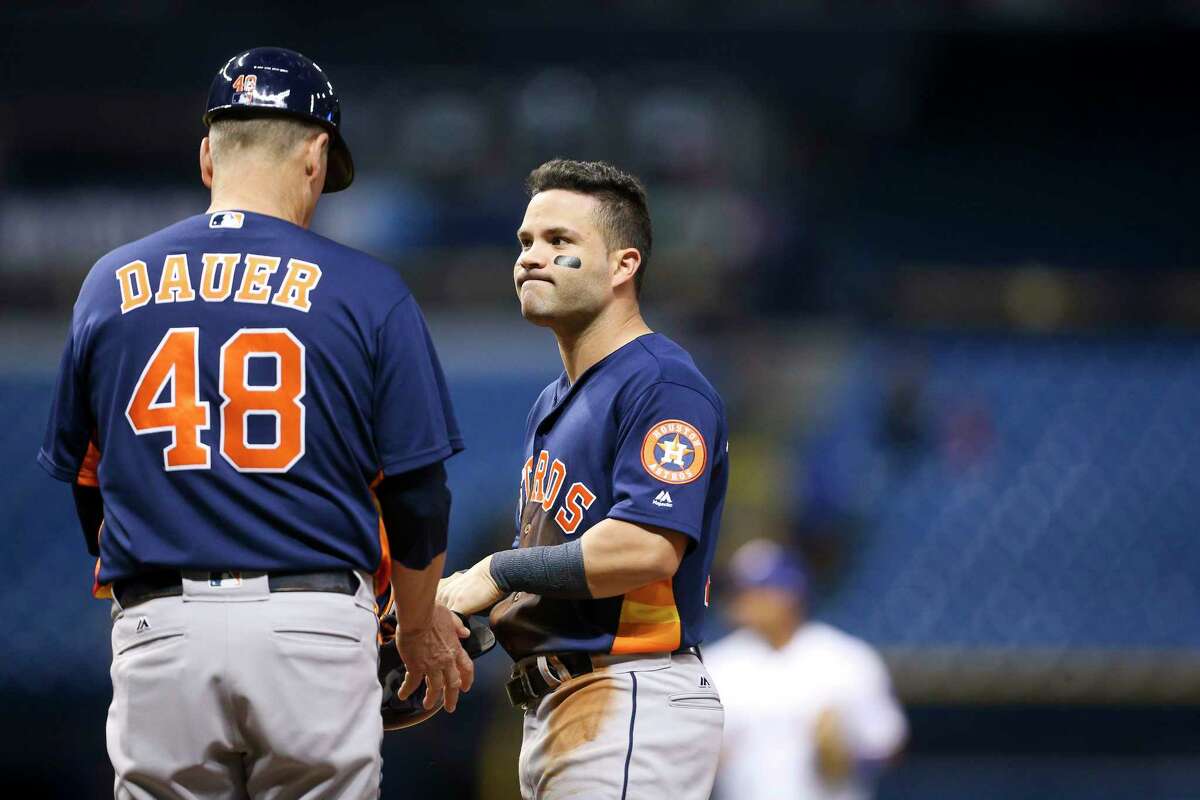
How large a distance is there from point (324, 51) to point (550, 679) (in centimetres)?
928

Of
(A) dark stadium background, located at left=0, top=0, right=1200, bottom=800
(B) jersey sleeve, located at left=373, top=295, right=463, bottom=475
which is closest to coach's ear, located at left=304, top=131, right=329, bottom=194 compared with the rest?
(B) jersey sleeve, located at left=373, top=295, right=463, bottom=475

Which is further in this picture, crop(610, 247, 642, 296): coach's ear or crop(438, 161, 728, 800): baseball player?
crop(610, 247, 642, 296): coach's ear

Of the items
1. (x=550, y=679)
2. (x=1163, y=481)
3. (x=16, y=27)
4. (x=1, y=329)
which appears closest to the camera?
(x=550, y=679)

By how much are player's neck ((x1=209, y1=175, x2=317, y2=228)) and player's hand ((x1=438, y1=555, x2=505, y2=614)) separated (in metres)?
0.90

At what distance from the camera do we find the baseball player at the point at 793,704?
21.4 ft

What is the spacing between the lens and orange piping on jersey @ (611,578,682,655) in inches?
128

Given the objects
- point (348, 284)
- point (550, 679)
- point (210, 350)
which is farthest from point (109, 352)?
point (550, 679)

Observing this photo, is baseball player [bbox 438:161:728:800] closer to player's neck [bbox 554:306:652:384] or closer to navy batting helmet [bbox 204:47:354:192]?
player's neck [bbox 554:306:652:384]

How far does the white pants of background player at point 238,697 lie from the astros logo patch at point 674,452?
75 centimetres

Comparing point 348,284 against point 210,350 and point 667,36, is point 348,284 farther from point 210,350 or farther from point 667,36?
point 667,36

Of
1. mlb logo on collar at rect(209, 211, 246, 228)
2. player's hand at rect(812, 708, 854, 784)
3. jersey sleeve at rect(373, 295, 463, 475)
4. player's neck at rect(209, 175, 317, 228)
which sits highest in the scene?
player's neck at rect(209, 175, 317, 228)

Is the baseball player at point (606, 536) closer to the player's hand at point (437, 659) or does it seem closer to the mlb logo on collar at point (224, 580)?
the player's hand at point (437, 659)

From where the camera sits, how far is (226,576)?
2717mm

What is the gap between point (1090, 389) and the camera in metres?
10.6
